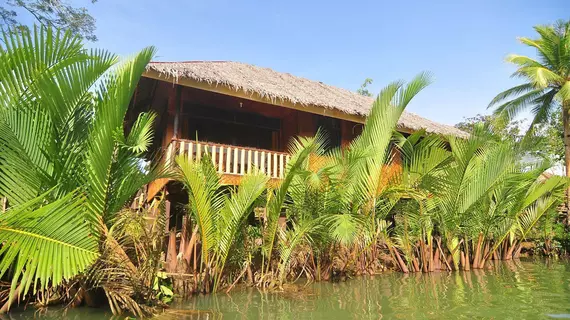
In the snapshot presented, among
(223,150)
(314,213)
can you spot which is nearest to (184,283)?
(314,213)

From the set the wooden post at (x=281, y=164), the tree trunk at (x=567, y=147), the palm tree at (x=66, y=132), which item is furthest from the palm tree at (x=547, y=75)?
the palm tree at (x=66, y=132)

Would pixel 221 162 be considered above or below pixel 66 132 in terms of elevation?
above

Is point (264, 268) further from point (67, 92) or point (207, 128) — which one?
point (207, 128)

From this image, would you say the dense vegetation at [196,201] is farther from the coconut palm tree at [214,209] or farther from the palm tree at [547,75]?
the palm tree at [547,75]

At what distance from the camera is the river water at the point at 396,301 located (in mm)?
4328

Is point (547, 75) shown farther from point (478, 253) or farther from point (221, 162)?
point (221, 162)

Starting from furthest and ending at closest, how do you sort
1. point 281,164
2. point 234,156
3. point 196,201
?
1. point 281,164
2. point 234,156
3. point 196,201

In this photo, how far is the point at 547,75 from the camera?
38.0 ft

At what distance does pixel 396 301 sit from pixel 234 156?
361 cm

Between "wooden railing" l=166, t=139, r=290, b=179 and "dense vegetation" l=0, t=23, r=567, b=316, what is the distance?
1048 mm

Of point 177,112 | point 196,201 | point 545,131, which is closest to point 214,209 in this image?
point 196,201

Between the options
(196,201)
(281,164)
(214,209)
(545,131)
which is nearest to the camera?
(196,201)

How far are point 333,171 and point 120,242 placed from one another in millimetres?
3219

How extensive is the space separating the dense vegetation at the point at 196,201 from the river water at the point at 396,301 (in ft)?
1.20
